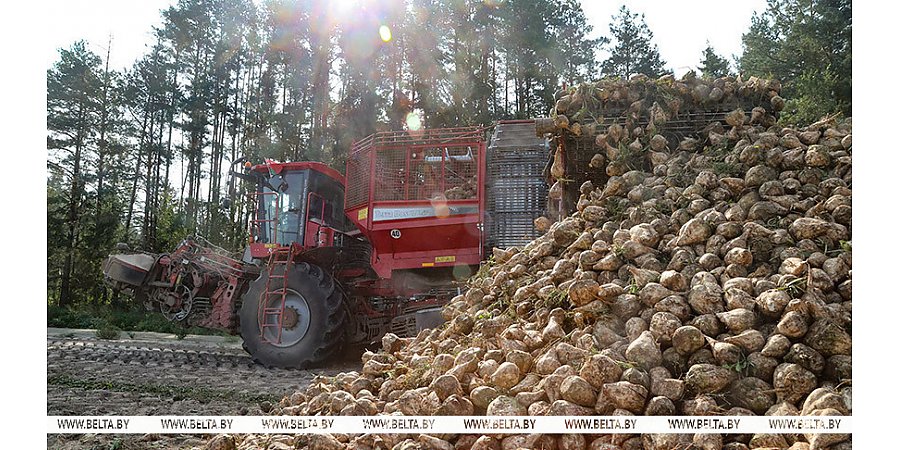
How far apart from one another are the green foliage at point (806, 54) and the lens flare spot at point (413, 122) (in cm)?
262

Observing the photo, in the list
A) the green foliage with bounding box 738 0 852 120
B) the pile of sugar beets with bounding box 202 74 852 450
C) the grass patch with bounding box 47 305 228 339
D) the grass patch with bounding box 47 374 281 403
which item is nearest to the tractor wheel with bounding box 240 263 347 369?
the grass patch with bounding box 47 374 281 403

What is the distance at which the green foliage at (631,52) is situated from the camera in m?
3.38

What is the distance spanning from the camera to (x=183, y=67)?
466 centimetres

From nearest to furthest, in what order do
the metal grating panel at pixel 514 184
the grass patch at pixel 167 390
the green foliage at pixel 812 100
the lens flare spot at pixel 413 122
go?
1. the green foliage at pixel 812 100
2. the grass patch at pixel 167 390
3. the metal grating panel at pixel 514 184
4. the lens flare spot at pixel 413 122

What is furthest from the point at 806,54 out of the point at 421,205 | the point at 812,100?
the point at 421,205

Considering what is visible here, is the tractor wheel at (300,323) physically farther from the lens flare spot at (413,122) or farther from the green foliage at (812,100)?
the green foliage at (812,100)

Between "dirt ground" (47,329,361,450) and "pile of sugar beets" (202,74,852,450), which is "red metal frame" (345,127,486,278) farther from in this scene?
"pile of sugar beets" (202,74,852,450)

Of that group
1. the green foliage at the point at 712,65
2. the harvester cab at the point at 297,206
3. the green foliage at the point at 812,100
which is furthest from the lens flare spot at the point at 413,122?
the green foliage at the point at 812,100

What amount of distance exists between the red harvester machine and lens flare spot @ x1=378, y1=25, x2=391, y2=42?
3.95 feet

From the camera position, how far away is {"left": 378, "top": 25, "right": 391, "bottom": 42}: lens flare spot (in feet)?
13.9

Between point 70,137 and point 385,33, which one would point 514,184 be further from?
point 70,137

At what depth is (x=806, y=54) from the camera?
3500 mm

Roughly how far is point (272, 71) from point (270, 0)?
55 centimetres

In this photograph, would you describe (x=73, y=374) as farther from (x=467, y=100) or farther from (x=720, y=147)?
(x=720, y=147)
